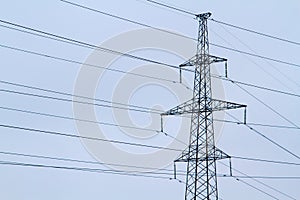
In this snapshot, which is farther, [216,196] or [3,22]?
[216,196]

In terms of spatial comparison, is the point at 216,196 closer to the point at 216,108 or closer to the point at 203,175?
the point at 203,175

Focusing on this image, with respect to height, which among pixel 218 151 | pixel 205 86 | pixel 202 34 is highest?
pixel 202 34

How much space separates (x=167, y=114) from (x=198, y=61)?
2952mm

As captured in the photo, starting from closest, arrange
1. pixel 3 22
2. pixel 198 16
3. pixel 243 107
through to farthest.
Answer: pixel 3 22
pixel 243 107
pixel 198 16

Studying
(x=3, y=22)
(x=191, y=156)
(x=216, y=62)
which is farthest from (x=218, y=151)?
(x=3, y=22)

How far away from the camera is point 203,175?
105 ft

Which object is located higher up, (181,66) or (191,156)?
(181,66)

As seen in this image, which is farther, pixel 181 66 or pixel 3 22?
pixel 181 66

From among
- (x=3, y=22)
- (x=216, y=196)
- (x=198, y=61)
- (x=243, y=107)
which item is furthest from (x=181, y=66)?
(x=3, y=22)

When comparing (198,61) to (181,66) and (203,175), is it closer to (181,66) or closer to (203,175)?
(181,66)

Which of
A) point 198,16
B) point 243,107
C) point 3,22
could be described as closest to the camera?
point 3,22

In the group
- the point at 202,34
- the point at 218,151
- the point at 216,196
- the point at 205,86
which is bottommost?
the point at 216,196

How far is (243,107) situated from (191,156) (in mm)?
3250

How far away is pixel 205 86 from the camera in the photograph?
33.0 metres
